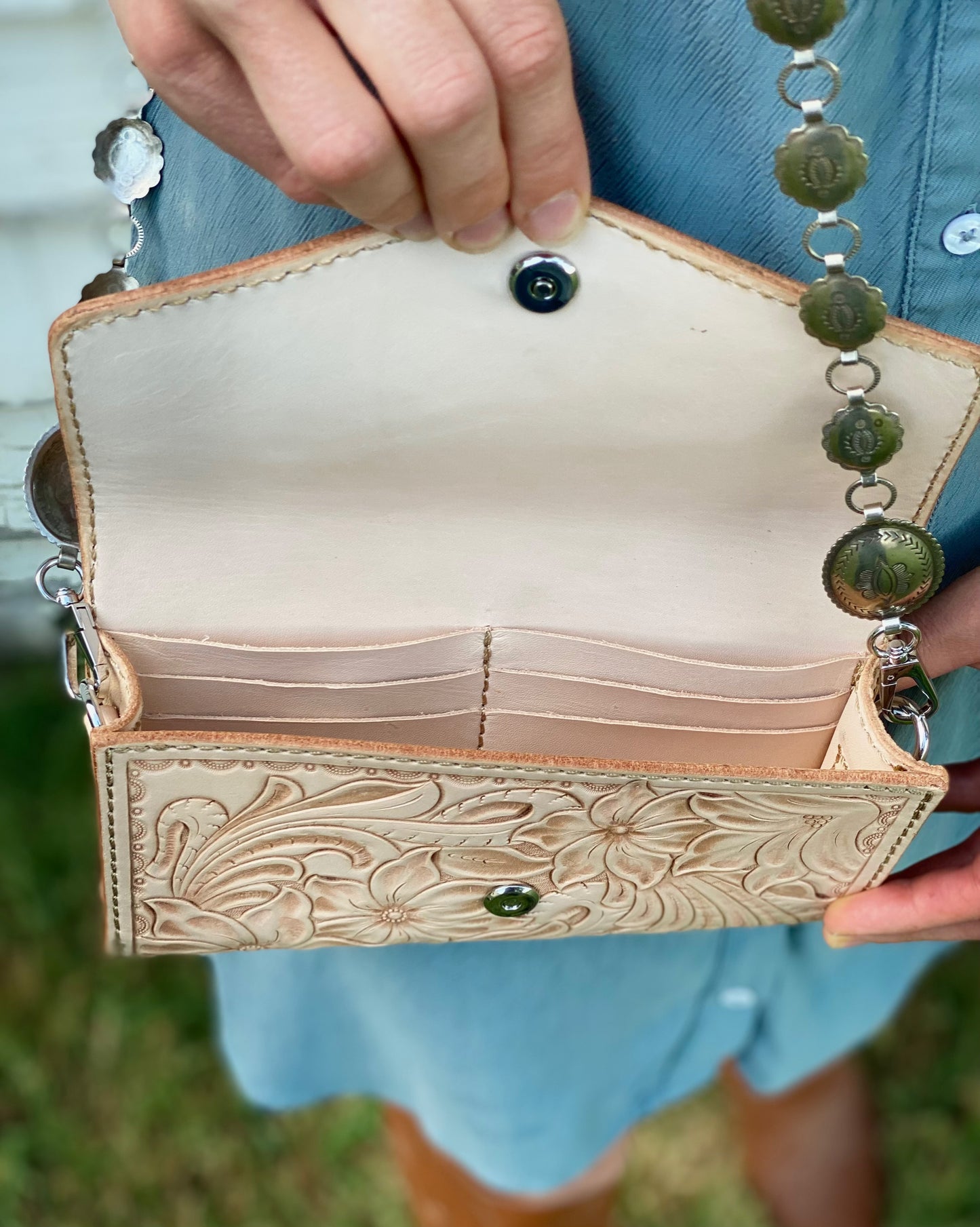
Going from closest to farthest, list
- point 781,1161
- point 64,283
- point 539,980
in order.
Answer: point 539,980 < point 64,283 < point 781,1161

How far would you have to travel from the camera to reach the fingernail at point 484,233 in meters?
0.54

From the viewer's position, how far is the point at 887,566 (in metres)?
0.64

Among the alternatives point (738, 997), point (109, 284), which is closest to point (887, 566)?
point (109, 284)

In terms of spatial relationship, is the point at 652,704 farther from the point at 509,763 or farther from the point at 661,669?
the point at 509,763

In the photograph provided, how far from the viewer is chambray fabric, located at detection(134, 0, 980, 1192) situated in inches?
22.2

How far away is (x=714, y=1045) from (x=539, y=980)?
335mm

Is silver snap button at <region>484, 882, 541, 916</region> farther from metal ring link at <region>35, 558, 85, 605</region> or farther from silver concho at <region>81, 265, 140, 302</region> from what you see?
silver concho at <region>81, 265, 140, 302</region>

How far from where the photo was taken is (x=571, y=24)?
56 cm

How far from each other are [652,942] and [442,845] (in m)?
0.39

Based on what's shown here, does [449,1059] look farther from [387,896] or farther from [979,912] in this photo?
[979,912]

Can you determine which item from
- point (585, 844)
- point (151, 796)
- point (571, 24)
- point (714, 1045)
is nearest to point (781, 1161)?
point (714, 1045)

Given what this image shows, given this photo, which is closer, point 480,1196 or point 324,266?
point 324,266

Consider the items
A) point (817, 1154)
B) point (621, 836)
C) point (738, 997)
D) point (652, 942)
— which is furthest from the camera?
point (817, 1154)

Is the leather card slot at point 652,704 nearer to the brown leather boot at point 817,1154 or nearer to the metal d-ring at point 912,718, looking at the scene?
the metal d-ring at point 912,718
